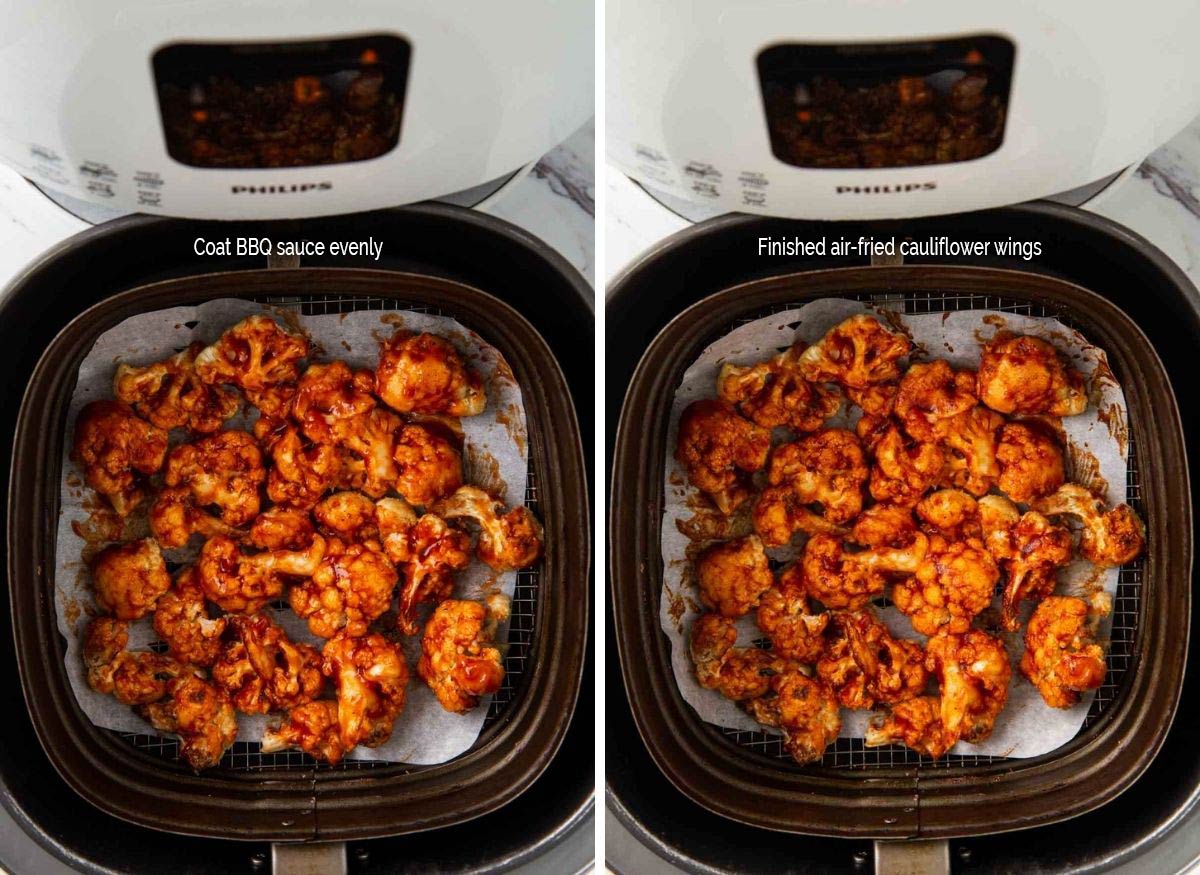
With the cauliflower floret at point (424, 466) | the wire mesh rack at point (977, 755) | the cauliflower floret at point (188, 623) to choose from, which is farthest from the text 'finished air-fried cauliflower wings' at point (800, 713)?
the cauliflower floret at point (188, 623)

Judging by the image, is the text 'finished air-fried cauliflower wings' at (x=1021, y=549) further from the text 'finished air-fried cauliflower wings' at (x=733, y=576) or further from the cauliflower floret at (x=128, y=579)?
the cauliflower floret at (x=128, y=579)

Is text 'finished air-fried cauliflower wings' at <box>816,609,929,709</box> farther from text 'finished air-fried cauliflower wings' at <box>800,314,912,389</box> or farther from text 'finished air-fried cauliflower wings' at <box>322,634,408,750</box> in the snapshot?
text 'finished air-fried cauliflower wings' at <box>322,634,408,750</box>

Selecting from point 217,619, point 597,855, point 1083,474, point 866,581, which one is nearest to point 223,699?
point 217,619

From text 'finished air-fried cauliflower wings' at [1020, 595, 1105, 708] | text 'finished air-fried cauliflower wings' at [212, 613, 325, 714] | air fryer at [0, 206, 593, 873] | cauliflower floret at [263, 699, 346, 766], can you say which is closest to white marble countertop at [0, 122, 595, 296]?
air fryer at [0, 206, 593, 873]

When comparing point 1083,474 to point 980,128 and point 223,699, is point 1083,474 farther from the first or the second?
point 223,699

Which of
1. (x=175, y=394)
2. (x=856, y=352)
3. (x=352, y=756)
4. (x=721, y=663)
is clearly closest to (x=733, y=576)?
(x=721, y=663)

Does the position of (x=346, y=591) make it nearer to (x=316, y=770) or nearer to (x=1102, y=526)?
(x=316, y=770)

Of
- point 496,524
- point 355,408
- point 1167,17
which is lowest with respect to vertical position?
point 496,524
